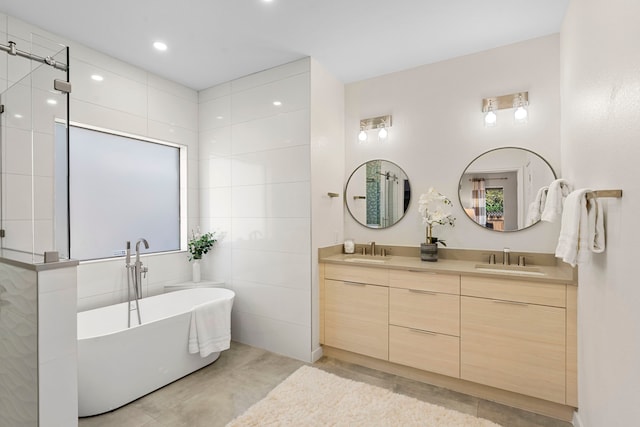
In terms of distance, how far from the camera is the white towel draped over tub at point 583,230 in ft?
4.58

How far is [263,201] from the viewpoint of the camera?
10.3 ft

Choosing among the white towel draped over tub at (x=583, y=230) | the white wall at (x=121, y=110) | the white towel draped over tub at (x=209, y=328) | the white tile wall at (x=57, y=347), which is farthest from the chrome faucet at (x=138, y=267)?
the white towel draped over tub at (x=583, y=230)

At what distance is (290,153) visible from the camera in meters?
2.98

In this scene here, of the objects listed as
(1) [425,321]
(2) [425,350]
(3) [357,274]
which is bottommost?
(2) [425,350]

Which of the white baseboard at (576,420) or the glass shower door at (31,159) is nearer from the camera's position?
the glass shower door at (31,159)

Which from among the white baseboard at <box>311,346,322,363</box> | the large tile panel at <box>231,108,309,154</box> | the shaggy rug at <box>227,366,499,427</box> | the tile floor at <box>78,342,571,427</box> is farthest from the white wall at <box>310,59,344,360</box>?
the shaggy rug at <box>227,366,499,427</box>

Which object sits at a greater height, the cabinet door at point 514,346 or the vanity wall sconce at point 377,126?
the vanity wall sconce at point 377,126

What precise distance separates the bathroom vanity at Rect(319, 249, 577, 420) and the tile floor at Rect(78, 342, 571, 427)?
10 centimetres

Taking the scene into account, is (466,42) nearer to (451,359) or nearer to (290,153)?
(290,153)

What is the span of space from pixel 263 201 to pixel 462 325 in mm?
2091

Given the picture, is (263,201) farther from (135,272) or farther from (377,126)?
(377,126)

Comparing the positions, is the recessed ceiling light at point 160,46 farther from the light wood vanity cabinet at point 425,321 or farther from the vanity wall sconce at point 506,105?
the vanity wall sconce at point 506,105

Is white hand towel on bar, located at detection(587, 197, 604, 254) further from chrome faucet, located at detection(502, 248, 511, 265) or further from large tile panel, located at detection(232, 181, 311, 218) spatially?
large tile panel, located at detection(232, 181, 311, 218)

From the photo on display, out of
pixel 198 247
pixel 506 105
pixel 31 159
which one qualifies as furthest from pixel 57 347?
pixel 506 105
